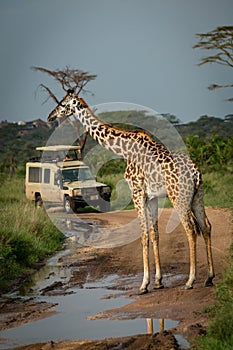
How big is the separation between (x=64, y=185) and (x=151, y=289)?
12409 millimetres

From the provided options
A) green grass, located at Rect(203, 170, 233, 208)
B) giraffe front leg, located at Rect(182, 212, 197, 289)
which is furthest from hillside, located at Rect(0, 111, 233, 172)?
giraffe front leg, located at Rect(182, 212, 197, 289)

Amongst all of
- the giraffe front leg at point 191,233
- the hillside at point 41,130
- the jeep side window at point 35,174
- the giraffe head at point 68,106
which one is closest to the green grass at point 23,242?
the giraffe head at point 68,106

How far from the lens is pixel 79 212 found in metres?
22.3

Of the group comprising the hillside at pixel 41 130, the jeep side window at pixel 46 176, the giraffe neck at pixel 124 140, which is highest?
the hillside at pixel 41 130

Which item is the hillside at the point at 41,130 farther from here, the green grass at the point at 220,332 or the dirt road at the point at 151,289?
the green grass at the point at 220,332

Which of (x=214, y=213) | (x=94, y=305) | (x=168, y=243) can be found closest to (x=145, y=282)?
(x=94, y=305)

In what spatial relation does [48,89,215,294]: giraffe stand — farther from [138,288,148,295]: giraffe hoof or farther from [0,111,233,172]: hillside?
[0,111,233,172]: hillside

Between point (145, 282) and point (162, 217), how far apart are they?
30.9ft

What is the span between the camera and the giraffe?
985cm

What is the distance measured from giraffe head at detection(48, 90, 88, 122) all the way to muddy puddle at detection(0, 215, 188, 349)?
2.66 meters

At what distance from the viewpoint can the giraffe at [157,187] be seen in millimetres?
9852

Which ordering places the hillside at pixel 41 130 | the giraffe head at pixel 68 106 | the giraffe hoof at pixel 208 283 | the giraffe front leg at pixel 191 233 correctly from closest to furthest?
the giraffe hoof at pixel 208 283, the giraffe front leg at pixel 191 233, the giraffe head at pixel 68 106, the hillside at pixel 41 130

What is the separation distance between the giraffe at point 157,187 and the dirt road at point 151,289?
1.41 feet

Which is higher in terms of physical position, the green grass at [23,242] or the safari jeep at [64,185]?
the safari jeep at [64,185]
